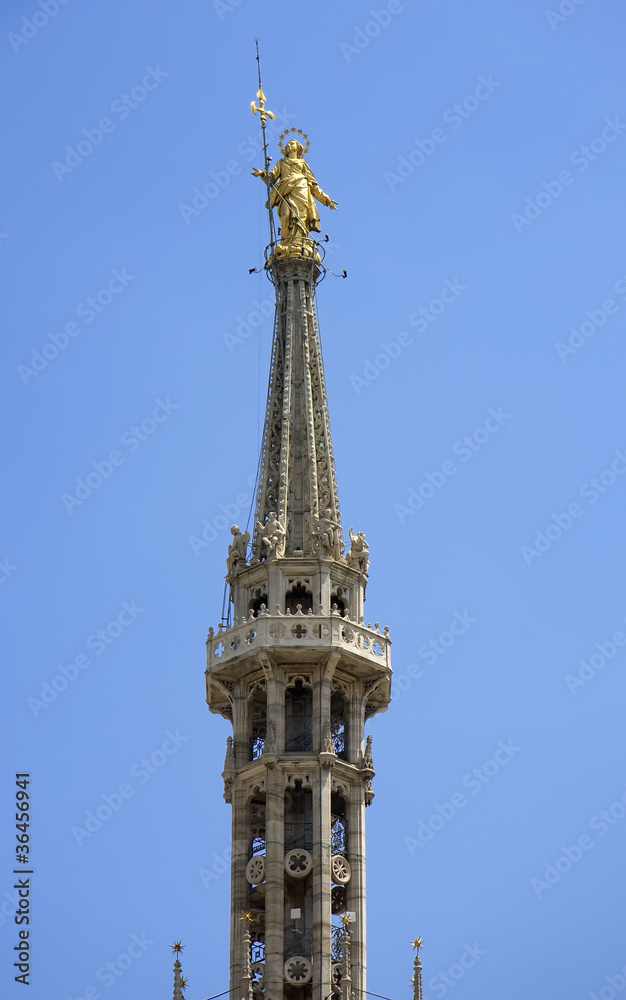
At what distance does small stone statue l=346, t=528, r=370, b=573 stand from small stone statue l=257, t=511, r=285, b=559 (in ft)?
11.2

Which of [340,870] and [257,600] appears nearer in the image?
[340,870]

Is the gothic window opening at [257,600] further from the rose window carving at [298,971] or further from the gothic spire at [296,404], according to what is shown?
the rose window carving at [298,971]

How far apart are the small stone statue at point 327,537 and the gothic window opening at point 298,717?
6.78 metres

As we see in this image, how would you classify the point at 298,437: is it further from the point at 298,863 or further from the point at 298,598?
the point at 298,863

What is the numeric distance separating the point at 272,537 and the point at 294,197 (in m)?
21.0

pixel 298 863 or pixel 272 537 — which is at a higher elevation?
pixel 272 537

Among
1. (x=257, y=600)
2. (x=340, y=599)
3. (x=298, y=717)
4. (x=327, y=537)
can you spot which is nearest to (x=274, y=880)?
(x=298, y=717)

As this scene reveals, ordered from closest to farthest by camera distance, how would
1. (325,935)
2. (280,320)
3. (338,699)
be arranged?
(325,935)
(338,699)
(280,320)

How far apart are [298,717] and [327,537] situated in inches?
358

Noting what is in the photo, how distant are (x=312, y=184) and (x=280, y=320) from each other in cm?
807

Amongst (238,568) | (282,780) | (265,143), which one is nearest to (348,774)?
(282,780)

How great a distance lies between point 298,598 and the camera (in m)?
Result: 137

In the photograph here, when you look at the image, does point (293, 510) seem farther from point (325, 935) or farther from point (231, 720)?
point (325, 935)

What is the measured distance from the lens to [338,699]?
136 meters
